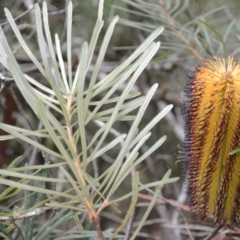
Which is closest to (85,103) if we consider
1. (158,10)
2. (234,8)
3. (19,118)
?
(158,10)

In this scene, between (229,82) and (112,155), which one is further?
(112,155)

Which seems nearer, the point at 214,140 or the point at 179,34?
the point at 214,140

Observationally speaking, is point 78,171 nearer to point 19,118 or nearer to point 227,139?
point 227,139

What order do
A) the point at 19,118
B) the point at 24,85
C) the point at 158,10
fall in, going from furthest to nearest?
the point at 19,118
the point at 158,10
the point at 24,85

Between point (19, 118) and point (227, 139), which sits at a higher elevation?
point (227, 139)

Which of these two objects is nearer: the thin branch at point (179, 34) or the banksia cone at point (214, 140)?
Result: the banksia cone at point (214, 140)

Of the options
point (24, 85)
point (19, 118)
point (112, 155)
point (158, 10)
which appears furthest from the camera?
point (112, 155)

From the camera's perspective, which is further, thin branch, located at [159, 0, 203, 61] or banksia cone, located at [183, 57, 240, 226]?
thin branch, located at [159, 0, 203, 61]

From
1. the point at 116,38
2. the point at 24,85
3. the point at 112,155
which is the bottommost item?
the point at 112,155
